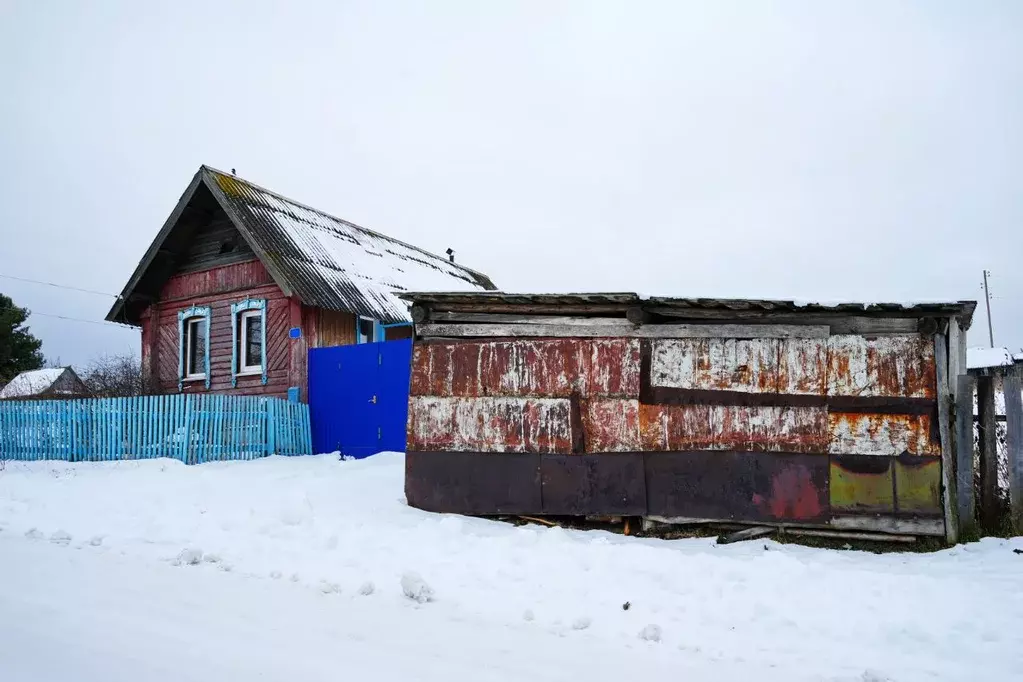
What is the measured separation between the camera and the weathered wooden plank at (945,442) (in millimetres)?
6152

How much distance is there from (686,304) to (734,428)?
1302 millimetres

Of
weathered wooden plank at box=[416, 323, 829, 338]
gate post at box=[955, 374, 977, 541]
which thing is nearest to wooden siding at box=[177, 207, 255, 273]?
A: weathered wooden plank at box=[416, 323, 829, 338]

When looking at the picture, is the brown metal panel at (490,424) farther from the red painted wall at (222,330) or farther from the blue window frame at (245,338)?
the blue window frame at (245,338)

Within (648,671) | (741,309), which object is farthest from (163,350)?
(648,671)

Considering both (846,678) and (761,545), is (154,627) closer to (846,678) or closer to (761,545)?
(846,678)

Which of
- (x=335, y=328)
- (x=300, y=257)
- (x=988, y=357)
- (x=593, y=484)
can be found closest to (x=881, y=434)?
(x=593, y=484)

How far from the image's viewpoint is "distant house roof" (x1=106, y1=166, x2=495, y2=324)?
1364 centimetres

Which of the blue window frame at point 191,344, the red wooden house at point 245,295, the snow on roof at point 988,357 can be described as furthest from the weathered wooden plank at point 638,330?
the snow on roof at point 988,357

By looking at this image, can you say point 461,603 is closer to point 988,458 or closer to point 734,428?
point 734,428

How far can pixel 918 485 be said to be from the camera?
6262 millimetres

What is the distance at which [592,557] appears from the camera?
5594 mm

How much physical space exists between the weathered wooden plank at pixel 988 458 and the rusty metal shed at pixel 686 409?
325mm

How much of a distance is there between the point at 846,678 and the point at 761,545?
274cm

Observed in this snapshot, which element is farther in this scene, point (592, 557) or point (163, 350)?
point (163, 350)
